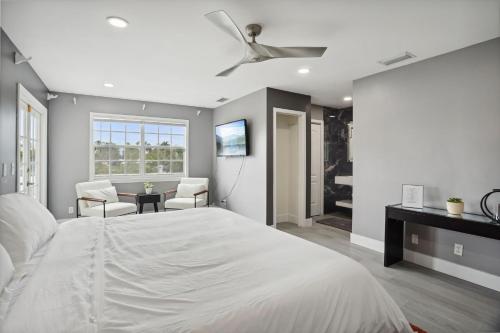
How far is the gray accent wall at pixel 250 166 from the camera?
429 cm

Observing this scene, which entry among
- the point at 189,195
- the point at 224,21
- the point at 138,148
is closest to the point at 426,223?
the point at 224,21

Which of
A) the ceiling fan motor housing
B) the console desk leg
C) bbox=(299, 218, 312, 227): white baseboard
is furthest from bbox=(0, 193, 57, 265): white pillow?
bbox=(299, 218, 312, 227): white baseboard

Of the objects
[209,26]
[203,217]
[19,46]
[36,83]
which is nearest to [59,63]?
[19,46]

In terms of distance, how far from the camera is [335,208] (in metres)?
5.93

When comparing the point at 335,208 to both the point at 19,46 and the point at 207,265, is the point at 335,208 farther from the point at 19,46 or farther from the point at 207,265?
the point at 19,46

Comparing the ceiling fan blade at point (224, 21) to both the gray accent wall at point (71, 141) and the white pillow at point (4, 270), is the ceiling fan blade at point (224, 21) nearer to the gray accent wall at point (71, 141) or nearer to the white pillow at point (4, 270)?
the white pillow at point (4, 270)

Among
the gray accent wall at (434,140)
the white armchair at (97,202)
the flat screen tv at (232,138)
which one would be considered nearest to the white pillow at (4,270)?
the white armchair at (97,202)

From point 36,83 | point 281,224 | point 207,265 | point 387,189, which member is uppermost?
point 36,83

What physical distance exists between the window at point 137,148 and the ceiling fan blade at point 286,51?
12.5 feet

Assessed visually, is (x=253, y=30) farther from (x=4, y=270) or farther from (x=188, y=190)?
(x=188, y=190)

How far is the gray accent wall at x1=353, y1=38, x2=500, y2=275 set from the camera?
2492 mm

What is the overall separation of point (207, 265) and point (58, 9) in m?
2.36

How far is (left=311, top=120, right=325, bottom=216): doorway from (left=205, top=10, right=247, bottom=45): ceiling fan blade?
12.5ft

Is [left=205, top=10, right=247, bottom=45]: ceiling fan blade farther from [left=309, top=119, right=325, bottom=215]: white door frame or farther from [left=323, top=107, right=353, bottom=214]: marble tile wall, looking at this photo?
[left=323, top=107, right=353, bottom=214]: marble tile wall
